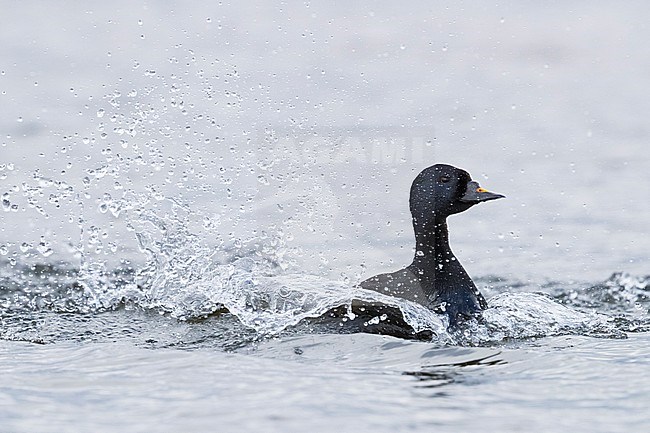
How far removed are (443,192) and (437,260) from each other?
1.44ft

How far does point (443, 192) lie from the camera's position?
21.5 feet

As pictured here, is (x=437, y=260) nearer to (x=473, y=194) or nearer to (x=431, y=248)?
(x=431, y=248)

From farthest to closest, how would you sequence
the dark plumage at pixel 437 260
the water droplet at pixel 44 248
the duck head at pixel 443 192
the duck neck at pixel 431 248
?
the water droplet at pixel 44 248
the duck head at pixel 443 192
the duck neck at pixel 431 248
the dark plumage at pixel 437 260

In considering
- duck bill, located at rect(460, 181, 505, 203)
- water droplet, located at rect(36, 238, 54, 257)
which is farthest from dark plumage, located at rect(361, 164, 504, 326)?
water droplet, located at rect(36, 238, 54, 257)

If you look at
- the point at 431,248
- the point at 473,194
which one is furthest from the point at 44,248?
the point at 473,194

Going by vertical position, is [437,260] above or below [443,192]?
below

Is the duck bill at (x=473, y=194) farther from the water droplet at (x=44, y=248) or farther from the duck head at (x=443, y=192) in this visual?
the water droplet at (x=44, y=248)

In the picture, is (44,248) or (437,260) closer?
(437,260)

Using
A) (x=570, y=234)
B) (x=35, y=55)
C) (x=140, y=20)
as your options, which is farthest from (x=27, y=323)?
(x=140, y=20)

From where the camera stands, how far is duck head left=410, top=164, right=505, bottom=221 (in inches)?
258

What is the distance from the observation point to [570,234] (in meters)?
8.91

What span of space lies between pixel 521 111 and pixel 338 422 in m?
8.19

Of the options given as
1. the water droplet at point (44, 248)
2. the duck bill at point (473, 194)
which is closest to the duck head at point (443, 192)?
the duck bill at point (473, 194)

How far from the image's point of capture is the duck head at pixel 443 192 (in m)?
6.54
